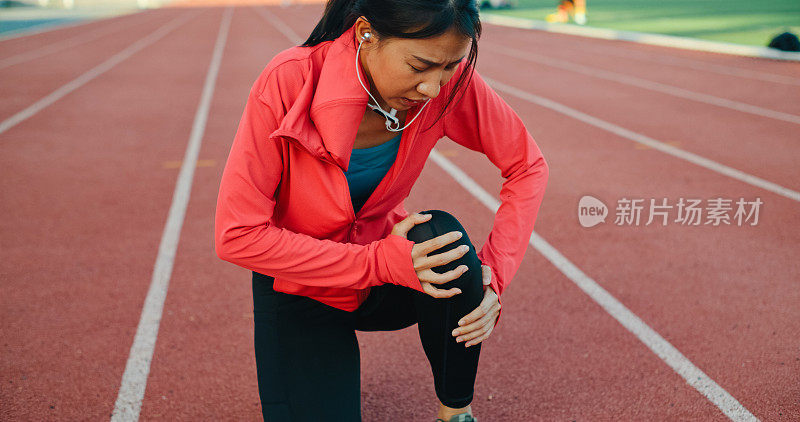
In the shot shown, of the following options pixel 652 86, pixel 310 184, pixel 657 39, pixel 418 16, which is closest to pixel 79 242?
pixel 310 184

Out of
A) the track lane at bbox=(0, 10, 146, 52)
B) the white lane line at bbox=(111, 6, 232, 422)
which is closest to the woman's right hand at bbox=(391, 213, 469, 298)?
the white lane line at bbox=(111, 6, 232, 422)

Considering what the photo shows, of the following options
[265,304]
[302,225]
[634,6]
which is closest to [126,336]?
[265,304]

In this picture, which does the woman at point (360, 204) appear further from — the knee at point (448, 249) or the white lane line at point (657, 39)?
the white lane line at point (657, 39)

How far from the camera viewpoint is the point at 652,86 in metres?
10.0

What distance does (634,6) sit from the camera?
24.7 metres

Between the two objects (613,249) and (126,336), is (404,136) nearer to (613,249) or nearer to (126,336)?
(126,336)

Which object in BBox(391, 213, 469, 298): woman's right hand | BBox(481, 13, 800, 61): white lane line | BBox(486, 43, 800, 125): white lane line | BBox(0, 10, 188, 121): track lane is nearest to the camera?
BBox(391, 213, 469, 298): woman's right hand

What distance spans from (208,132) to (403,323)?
582 centimetres

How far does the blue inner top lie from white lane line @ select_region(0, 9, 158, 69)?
517 inches

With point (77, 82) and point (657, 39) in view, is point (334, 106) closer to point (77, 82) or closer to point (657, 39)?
point (77, 82)

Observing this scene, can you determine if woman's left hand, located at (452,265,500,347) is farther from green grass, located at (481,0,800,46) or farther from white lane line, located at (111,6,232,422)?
green grass, located at (481,0,800,46)

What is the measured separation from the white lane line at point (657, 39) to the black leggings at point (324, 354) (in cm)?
1245

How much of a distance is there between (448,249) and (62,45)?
17.9 metres

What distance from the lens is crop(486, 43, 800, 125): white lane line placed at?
8.08 metres
